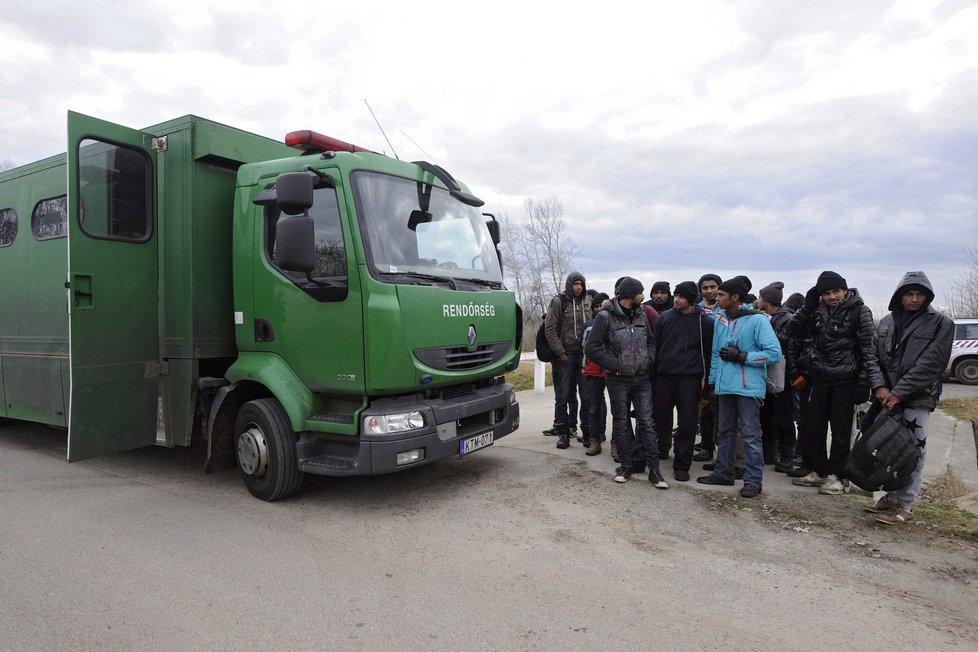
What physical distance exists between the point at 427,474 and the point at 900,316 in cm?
421

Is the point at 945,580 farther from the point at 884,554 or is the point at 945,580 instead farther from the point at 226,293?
the point at 226,293

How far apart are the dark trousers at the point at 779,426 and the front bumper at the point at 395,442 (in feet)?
10.1

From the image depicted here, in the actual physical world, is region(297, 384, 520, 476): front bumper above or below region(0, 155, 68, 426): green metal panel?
below

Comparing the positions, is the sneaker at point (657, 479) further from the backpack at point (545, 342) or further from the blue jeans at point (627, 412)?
the backpack at point (545, 342)

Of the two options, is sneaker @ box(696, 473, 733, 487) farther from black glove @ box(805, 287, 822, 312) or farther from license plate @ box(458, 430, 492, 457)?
license plate @ box(458, 430, 492, 457)

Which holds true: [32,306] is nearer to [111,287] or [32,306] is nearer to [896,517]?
[111,287]

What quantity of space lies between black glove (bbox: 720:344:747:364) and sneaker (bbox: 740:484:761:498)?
3.44 ft

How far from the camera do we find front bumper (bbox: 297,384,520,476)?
4.38 m

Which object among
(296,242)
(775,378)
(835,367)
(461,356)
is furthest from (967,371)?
(296,242)

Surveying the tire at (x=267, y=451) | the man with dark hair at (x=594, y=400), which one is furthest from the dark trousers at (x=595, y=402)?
the tire at (x=267, y=451)

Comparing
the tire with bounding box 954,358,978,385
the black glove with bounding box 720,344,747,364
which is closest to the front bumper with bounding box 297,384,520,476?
the black glove with bounding box 720,344,747,364

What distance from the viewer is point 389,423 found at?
445cm

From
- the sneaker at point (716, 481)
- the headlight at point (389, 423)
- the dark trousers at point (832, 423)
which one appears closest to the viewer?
the headlight at point (389, 423)

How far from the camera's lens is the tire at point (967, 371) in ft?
48.5
